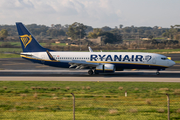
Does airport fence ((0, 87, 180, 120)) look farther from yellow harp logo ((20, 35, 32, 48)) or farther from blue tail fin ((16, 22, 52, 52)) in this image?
yellow harp logo ((20, 35, 32, 48))

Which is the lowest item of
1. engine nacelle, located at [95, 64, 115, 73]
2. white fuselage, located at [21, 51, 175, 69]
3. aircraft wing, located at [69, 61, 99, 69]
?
engine nacelle, located at [95, 64, 115, 73]

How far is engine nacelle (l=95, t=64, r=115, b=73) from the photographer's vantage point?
3709 centimetres

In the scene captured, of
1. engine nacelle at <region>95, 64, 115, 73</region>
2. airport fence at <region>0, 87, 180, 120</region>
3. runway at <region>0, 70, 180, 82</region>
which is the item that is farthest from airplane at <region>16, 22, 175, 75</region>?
airport fence at <region>0, 87, 180, 120</region>

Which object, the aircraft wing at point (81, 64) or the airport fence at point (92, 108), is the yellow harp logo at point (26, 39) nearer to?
the aircraft wing at point (81, 64)

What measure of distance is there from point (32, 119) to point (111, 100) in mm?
6959

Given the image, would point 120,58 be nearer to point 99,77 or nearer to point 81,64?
point 99,77

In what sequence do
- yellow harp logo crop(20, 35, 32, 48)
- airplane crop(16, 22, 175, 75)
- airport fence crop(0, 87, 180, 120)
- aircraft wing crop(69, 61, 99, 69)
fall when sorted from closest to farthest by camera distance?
1. airport fence crop(0, 87, 180, 120)
2. aircraft wing crop(69, 61, 99, 69)
3. airplane crop(16, 22, 175, 75)
4. yellow harp logo crop(20, 35, 32, 48)

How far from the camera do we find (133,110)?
14625mm

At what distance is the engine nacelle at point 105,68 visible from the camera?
122 ft

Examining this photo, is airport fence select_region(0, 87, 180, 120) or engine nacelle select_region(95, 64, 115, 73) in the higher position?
engine nacelle select_region(95, 64, 115, 73)

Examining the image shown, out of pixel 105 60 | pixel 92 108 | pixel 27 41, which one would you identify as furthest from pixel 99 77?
pixel 92 108

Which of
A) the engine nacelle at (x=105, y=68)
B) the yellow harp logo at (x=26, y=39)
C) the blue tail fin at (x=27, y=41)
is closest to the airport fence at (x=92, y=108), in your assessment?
the engine nacelle at (x=105, y=68)

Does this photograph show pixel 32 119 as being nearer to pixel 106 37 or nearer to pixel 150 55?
pixel 150 55

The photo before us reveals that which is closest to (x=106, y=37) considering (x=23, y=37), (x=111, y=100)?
(x=23, y=37)
